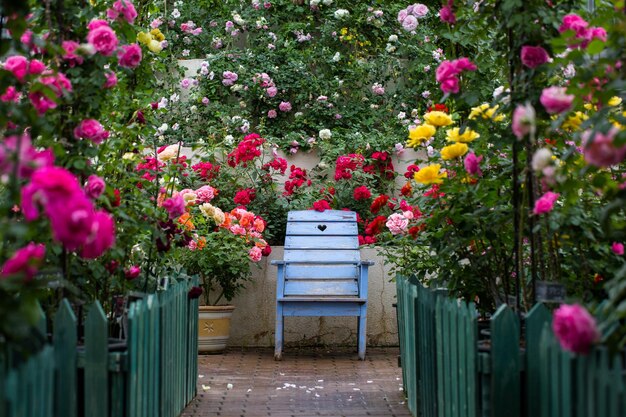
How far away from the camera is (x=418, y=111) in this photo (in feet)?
29.6

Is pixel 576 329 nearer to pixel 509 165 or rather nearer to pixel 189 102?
pixel 509 165

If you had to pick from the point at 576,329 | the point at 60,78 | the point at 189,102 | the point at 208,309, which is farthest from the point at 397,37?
the point at 576,329

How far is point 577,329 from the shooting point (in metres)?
1.99

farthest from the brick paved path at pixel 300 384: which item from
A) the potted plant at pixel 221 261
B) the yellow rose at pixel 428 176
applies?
the yellow rose at pixel 428 176

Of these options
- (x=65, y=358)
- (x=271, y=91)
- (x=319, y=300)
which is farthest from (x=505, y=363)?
(x=271, y=91)

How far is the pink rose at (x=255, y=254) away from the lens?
726 centimetres

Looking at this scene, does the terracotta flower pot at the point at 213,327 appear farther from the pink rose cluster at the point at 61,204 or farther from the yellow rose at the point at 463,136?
the pink rose cluster at the point at 61,204

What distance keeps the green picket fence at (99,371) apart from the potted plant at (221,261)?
2.73 metres

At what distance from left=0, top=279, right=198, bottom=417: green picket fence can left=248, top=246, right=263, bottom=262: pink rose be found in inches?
112

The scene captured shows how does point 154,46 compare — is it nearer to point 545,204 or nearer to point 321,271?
point 545,204

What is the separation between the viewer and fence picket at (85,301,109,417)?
3064 millimetres

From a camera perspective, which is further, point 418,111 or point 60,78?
point 418,111

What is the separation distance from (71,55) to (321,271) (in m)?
4.46

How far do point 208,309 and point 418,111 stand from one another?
118 inches
